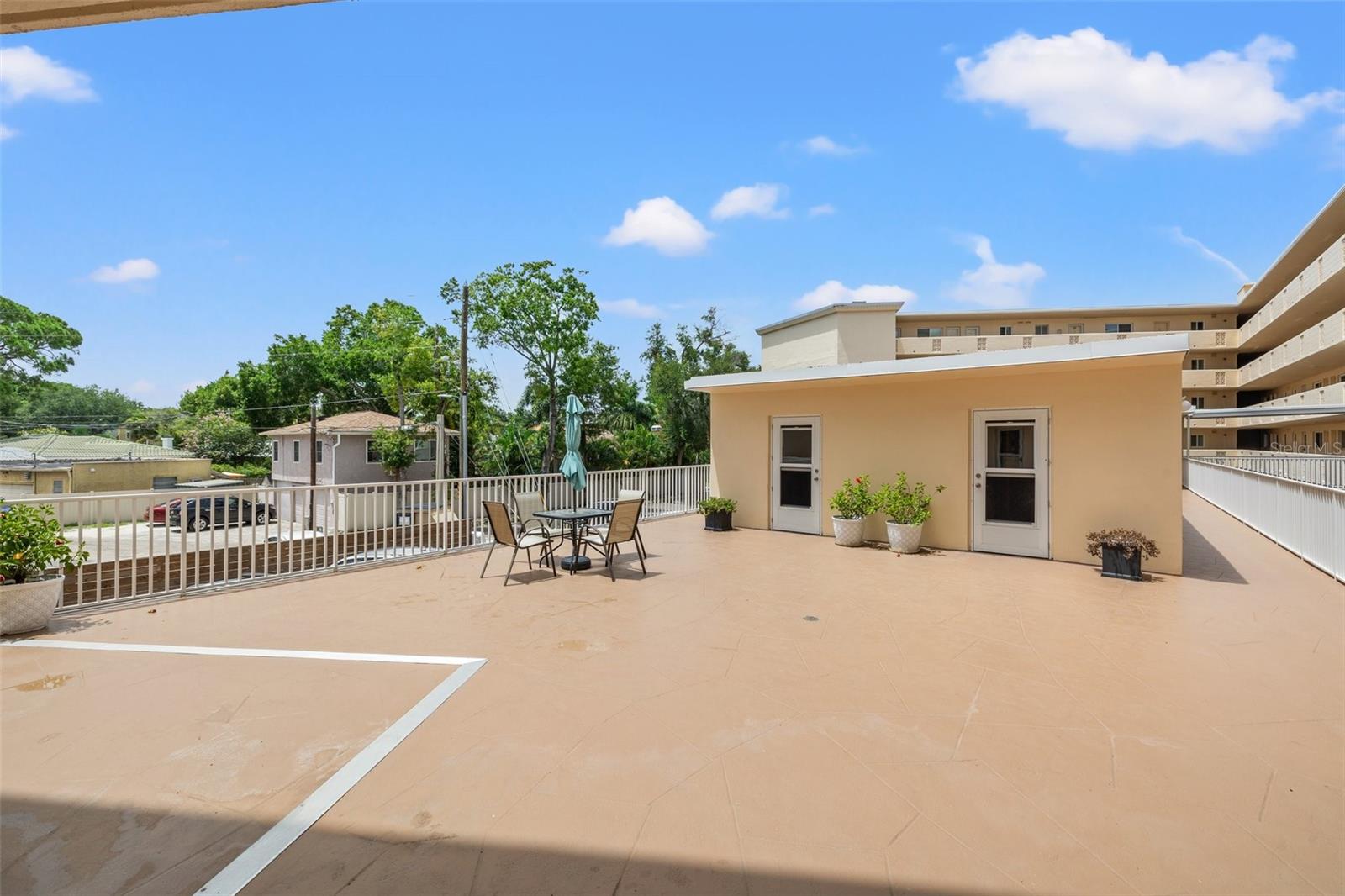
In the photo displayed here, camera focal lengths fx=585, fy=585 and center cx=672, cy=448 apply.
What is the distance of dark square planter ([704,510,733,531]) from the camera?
33.5 ft

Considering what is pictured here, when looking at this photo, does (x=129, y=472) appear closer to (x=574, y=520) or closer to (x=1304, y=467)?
(x=574, y=520)

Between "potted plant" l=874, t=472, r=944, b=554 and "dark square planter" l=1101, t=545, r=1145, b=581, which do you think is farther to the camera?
"potted plant" l=874, t=472, r=944, b=554

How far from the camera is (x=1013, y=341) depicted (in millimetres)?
34500

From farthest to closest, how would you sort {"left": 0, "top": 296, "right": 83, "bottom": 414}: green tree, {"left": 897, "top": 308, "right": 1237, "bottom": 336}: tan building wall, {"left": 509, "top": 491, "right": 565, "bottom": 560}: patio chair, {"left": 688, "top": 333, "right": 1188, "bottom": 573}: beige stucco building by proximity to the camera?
{"left": 0, "top": 296, "right": 83, "bottom": 414}: green tree < {"left": 897, "top": 308, "right": 1237, "bottom": 336}: tan building wall < {"left": 509, "top": 491, "right": 565, "bottom": 560}: patio chair < {"left": 688, "top": 333, "right": 1188, "bottom": 573}: beige stucco building

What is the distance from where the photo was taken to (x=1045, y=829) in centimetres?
221

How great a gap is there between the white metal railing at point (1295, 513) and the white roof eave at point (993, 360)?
2.40 meters

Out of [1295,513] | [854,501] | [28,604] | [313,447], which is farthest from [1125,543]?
[313,447]


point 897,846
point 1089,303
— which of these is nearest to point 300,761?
point 897,846

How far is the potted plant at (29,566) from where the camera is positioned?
4.32 meters

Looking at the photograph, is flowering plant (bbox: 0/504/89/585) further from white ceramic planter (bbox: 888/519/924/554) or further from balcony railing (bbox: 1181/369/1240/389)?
balcony railing (bbox: 1181/369/1240/389)

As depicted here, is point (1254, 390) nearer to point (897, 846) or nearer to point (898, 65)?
point (898, 65)

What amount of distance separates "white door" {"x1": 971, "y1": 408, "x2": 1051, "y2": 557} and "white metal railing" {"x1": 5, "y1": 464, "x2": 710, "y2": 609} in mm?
5537

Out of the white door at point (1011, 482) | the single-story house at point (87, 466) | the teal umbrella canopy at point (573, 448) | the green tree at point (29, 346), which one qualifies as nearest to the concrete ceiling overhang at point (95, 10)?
the teal umbrella canopy at point (573, 448)

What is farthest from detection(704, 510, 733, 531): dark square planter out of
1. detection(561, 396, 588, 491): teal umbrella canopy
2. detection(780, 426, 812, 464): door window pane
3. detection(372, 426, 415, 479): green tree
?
detection(372, 426, 415, 479): green tree
